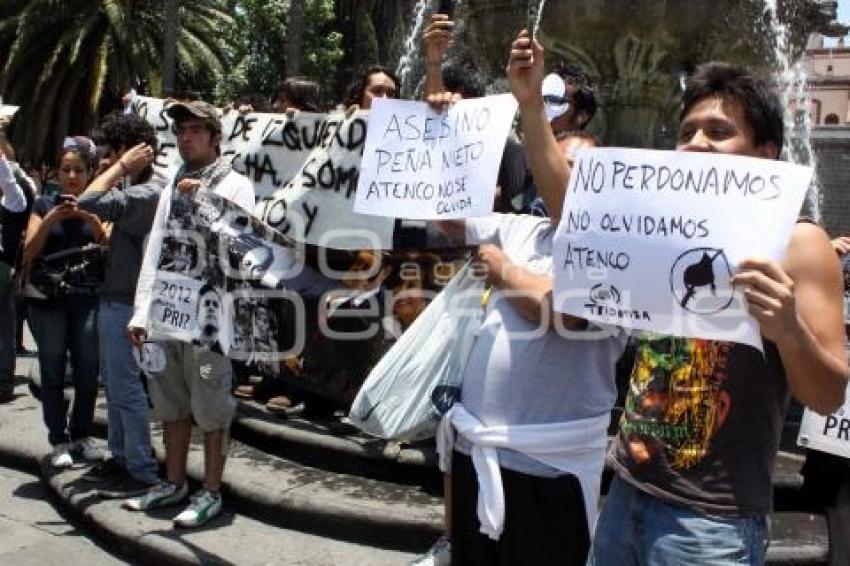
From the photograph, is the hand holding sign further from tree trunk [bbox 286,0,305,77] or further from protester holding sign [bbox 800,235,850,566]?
tree trunk [bbox 286,0,305,77]

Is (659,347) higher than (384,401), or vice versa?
(659,347)

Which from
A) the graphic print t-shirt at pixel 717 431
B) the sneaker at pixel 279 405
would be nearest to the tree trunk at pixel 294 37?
the sneaker at pixel 279 405

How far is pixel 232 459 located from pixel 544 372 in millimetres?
2855

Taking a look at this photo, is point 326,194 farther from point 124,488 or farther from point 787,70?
point 787,70

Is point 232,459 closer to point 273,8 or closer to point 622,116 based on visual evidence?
point 622,116

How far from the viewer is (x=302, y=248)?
470 cm

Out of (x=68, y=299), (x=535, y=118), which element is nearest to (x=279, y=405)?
(x=68, y=299)

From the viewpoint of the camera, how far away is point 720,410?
7.01ft

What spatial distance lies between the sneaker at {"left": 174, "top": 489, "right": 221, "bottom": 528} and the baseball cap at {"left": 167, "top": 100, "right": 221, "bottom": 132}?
5.59 feet

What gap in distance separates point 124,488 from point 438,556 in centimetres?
198

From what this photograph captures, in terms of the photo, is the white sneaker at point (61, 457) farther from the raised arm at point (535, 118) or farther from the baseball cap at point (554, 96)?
the raised arm at point (535, 118)

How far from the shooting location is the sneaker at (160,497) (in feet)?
15.4

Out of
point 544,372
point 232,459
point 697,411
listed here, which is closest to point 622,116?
point 232,459

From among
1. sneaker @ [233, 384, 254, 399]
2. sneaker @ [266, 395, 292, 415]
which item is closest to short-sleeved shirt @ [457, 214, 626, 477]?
sneaker @ [266, 395, 292, 415]
